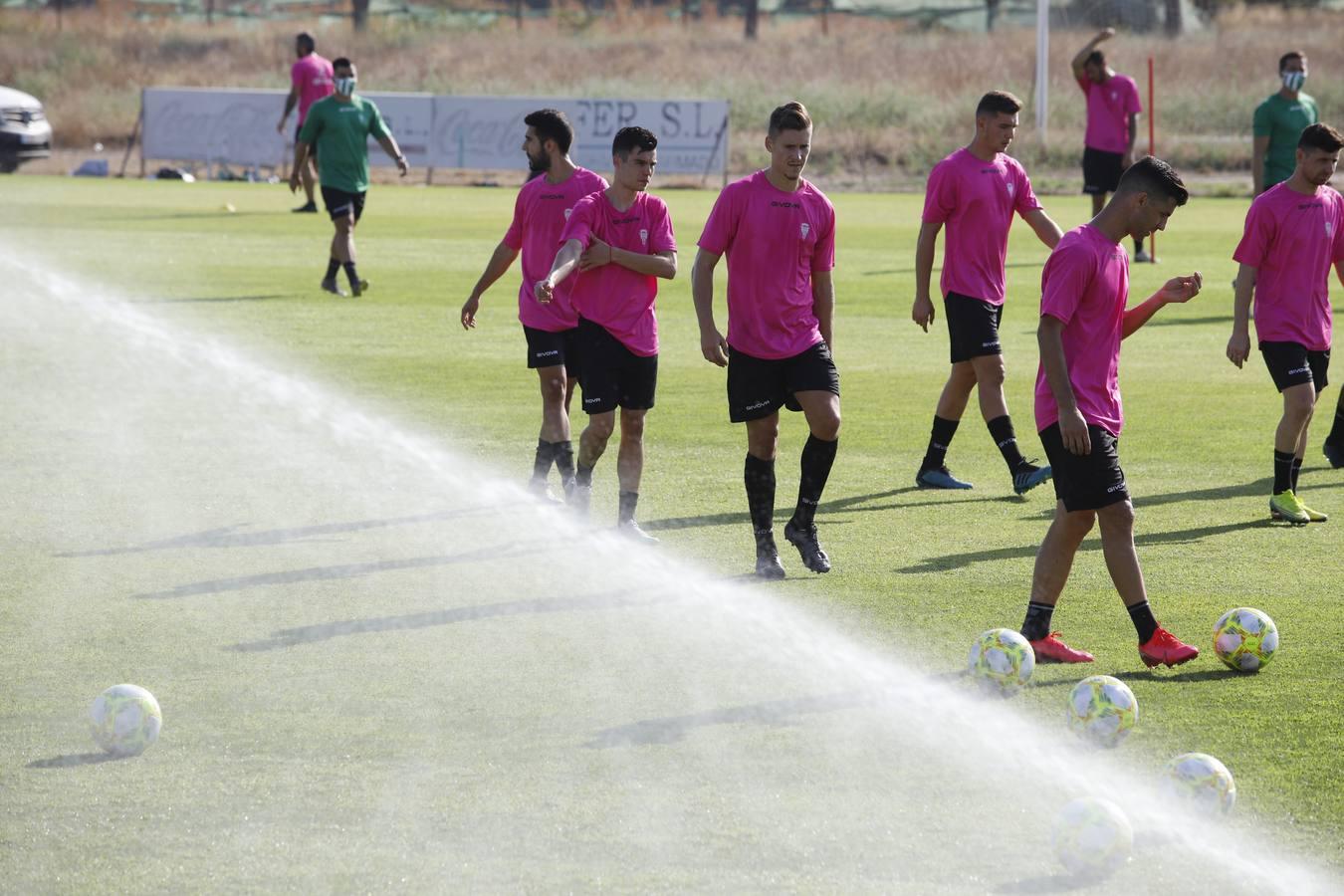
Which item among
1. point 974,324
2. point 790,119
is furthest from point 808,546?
point 974,324

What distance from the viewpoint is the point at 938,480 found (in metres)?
10.9

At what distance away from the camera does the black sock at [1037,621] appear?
7.18m

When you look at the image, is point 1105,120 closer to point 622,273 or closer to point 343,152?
point 343,152

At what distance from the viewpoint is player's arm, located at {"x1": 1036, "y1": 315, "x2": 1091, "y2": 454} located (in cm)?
682

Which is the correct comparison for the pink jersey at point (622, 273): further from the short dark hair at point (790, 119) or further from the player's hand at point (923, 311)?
the player's hand at point (923, 311)

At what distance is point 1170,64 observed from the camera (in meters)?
56.4

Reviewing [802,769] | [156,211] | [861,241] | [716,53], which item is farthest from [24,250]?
[716,53]

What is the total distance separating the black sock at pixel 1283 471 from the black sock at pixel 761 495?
2.94m

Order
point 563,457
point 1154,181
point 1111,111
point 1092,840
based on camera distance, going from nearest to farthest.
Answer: point 1092,840
point 1154,181
point 563,457
point 1111,111

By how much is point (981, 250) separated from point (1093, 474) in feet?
12.5

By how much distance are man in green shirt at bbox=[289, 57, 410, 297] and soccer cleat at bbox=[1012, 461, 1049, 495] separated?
1059 centimetres

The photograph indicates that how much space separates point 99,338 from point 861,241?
13.0 m

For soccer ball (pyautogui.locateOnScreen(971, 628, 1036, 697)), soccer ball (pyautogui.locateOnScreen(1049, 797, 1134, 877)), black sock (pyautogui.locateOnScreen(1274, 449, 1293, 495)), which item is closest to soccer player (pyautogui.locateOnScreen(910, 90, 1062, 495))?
black sock (pyautogui.locateOnScreen(1274, 449, 1293, 495))

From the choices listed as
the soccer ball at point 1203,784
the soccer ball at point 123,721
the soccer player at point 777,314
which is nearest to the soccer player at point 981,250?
the soccer player at point 777,314
